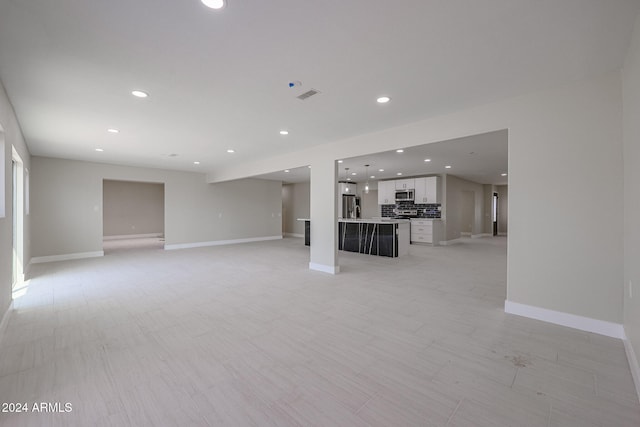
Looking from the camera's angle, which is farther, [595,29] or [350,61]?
[350,61]

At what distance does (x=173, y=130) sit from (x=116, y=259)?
4.53 m

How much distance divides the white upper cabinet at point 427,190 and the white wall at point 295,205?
14.7ft

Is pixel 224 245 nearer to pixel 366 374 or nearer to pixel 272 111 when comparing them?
pixel 272 111

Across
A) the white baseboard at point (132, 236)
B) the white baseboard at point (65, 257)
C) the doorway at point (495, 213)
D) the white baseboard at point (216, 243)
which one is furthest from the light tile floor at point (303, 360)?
the doorway at point (495, 213)

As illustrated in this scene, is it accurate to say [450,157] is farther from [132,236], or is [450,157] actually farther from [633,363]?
[132,236]

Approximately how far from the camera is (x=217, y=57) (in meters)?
2.29

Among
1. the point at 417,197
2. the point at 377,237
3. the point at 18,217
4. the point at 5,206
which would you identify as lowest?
the point at 377,237

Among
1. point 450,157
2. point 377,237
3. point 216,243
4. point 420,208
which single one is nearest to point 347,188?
point 420,208

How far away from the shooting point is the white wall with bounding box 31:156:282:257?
6.66 m

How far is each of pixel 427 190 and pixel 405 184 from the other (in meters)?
0.85

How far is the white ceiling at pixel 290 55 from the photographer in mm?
1773

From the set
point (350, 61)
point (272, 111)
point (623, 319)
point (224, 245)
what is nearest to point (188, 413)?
point (350, 61)

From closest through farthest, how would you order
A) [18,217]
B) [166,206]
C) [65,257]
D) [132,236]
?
[18,217] → [65,257] → [166,206] → [132,236]

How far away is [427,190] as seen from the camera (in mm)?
9438
